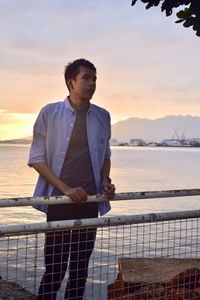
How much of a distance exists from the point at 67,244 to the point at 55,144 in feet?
2.49

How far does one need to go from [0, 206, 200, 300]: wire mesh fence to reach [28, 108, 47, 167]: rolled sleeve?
618mm

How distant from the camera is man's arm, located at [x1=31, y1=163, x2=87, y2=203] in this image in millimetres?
4062

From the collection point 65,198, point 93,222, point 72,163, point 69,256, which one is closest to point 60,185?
point 65,198

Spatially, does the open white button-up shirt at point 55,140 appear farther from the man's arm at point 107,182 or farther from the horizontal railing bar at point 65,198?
the horizontal railing bar at point 65,198

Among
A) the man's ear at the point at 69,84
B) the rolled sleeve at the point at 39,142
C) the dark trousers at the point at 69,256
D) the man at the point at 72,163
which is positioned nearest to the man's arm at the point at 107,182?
the man at the point at 72,163

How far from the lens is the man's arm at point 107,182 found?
167 inches

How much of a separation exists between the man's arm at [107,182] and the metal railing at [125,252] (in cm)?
6

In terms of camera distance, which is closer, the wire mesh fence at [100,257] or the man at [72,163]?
the wire mesh fence at [100,257]

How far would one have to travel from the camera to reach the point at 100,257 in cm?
484

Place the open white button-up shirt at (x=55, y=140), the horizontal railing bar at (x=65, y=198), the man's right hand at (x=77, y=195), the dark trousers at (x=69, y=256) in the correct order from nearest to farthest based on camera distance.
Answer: the horizontal railing bar at (x=65, y=198) → the man's right hand at (x=77, y=195) → the dark trousers at (x=69, y=256) → the open white button-up shirt at (x=55, y=140)

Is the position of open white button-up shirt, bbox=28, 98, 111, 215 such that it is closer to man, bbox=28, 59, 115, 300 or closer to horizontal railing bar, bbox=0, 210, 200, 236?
man, bbox=28, 59, 115, 300

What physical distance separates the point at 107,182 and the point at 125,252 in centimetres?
135

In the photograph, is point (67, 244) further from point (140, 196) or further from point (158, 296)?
Result: point (158, 296)

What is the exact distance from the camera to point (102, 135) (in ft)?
15.3
